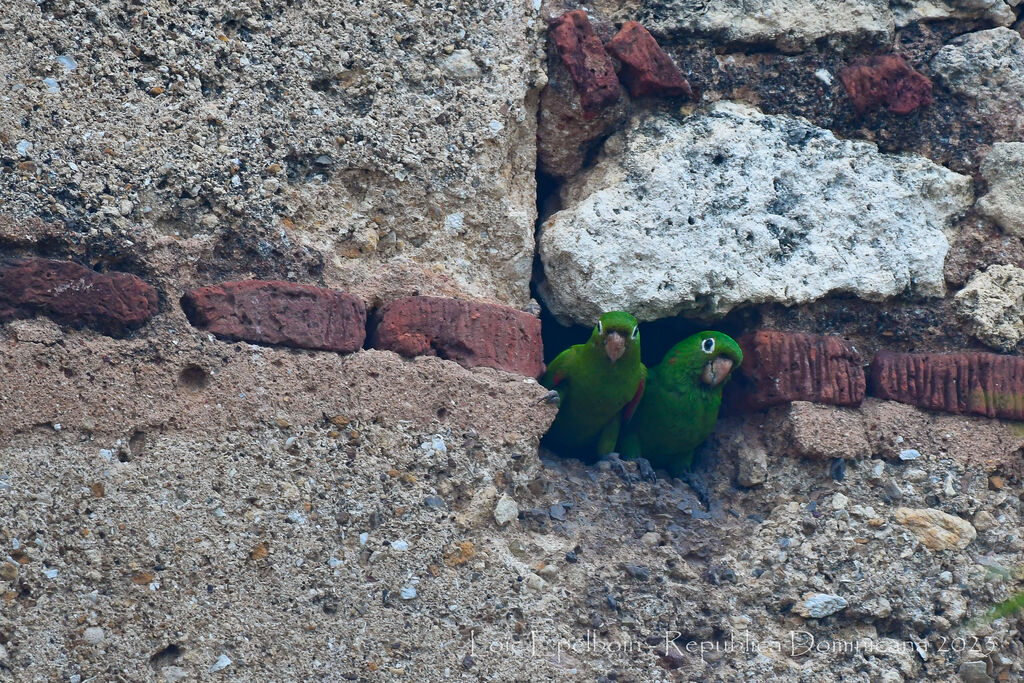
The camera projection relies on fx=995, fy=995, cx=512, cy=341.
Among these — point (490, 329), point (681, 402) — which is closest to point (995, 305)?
→ point (681, 402)

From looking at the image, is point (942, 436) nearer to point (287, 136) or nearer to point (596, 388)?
point (596, 388)

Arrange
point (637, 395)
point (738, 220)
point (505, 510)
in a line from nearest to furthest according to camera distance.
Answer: point (505, 510) < point (738, 220) < point (637, 395)

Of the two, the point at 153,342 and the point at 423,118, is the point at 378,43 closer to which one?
the point at 423,118

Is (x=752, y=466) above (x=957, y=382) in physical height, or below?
below

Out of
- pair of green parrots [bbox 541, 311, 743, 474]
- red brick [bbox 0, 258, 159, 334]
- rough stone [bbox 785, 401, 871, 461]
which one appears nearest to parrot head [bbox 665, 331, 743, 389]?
pair of green parrots [bbox 541, 311, 743, 474]

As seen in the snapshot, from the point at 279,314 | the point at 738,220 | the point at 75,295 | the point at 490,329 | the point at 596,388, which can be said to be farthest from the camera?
the point at 596,388

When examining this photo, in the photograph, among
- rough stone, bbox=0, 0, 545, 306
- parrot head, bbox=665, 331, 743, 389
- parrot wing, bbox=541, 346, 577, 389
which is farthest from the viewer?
parrot wing, bbox=541, 346, 577, 389

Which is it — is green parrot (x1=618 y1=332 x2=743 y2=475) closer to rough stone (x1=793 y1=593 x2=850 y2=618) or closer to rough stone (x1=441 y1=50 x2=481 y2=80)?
rough stone (x1=793 y1=593 x2=850 y2=618)
